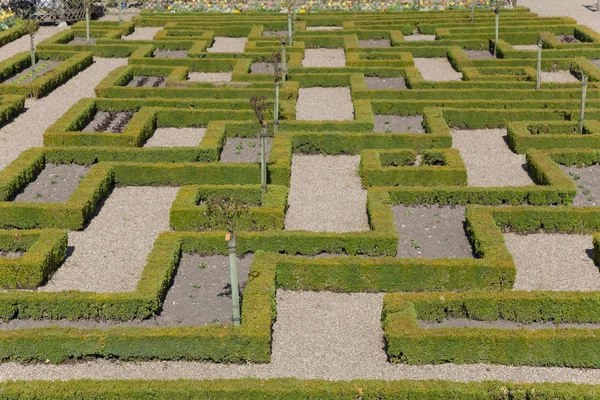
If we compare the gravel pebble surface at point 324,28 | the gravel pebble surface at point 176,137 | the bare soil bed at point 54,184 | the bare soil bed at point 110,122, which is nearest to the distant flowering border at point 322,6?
the gravel pebble surface at point 324,28

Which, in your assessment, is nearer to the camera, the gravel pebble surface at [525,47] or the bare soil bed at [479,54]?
the bare soil bed at [479,54]

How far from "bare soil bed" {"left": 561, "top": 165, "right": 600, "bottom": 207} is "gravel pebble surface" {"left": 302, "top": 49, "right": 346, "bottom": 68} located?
12831mm

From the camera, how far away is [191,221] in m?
18.3

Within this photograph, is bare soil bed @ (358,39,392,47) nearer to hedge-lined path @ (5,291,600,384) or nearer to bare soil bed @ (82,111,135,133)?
bare soil bed @ (82,111,135,133)

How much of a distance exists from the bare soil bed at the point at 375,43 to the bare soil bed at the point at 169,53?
318 inches

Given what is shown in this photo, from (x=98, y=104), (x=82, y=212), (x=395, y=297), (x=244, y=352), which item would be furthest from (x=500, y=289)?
(x=98, y=104)

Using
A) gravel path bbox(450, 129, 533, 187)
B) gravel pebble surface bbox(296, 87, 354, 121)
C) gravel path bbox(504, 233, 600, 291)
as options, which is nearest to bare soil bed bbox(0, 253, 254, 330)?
gravel path bbox(504, 233, 600, 291)

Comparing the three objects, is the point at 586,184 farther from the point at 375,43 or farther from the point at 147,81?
the point at 375,43

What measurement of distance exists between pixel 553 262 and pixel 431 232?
2.86 m

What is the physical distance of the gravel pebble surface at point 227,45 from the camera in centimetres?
3490

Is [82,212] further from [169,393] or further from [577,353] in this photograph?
[577,353]

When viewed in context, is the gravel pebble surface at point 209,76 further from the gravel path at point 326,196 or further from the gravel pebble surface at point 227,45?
the gravel path at point 326,196

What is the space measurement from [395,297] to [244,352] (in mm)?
3145

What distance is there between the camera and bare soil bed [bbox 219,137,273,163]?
22.5 meters
